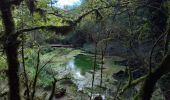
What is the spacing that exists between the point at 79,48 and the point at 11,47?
8.15 metres

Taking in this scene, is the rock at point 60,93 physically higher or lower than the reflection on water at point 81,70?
higher

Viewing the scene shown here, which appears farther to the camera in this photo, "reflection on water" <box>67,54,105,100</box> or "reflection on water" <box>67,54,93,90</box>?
"reflection on water" <box>67,54,93,90</box>

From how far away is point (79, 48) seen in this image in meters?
14.6

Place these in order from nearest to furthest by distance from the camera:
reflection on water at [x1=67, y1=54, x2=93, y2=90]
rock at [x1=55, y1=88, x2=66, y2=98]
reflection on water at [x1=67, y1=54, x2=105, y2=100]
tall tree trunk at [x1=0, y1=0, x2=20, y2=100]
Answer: tall tree trunk at [x1=0, y1=0, x2=20, y2=100] < rock at [x1=55, y1=88, x2=66, y2=98] < reflection on water at [x1=67, y1=54, x2=105, y2=100] < reflection on water at [x1=67, y1=54, x2=93, y2=90]

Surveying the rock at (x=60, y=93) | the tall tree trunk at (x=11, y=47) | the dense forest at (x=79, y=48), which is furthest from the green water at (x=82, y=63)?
→ the tall tree trunk at (x=11, y=47)

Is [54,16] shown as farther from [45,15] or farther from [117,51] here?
[117,51]

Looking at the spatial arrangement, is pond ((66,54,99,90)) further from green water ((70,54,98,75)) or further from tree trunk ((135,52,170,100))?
tree trunk ((135,52,170,100))

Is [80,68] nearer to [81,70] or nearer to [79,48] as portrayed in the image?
[81,70]

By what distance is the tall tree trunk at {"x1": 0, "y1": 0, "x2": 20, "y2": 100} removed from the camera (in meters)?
6.46

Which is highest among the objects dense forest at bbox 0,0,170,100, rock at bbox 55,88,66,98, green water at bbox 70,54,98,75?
dense forest at bbox 0,0,170,100

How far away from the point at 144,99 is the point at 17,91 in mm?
3227

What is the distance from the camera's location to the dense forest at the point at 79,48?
21.4 ft

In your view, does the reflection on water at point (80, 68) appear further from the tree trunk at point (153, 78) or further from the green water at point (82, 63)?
the tree trunk at point (153, 78)

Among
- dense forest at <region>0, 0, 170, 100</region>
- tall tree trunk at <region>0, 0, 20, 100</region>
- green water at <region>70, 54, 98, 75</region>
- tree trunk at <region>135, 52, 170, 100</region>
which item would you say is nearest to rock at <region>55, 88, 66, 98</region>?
dense forest at <region>0, 0, 170, 100</region>
